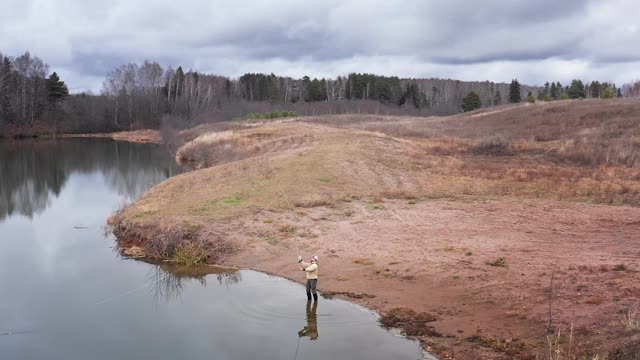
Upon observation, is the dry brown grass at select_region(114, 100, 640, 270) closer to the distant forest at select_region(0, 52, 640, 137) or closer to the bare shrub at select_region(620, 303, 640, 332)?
the bare shrub at select_region(620, 303, 640, 332)

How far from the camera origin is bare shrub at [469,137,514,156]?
1473 inches

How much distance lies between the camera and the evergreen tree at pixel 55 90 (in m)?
109

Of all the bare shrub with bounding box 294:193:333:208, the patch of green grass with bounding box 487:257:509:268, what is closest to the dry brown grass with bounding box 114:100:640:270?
the bare shrub with bounding box 294:193:333:208

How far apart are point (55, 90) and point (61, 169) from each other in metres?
65.7

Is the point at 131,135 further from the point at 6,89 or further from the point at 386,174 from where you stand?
the point at 386,174

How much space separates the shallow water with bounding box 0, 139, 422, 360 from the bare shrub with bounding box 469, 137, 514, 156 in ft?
75.4

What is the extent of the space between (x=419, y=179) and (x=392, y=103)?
117207 millimetres

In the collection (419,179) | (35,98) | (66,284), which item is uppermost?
(35,98)

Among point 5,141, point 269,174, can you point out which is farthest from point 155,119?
point 269,174

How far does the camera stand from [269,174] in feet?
94.2

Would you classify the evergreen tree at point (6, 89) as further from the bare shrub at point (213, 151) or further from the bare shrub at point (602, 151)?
the bare shrub at point (602, 151)

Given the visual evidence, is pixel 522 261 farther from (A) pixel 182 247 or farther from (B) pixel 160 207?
(B) pixel 160 207

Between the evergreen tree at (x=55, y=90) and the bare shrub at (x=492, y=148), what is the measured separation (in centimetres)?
9185

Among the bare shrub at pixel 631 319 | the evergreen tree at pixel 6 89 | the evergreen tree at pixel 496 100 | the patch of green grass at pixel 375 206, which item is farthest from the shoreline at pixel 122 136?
the evergreen tree at pixel 496 100
